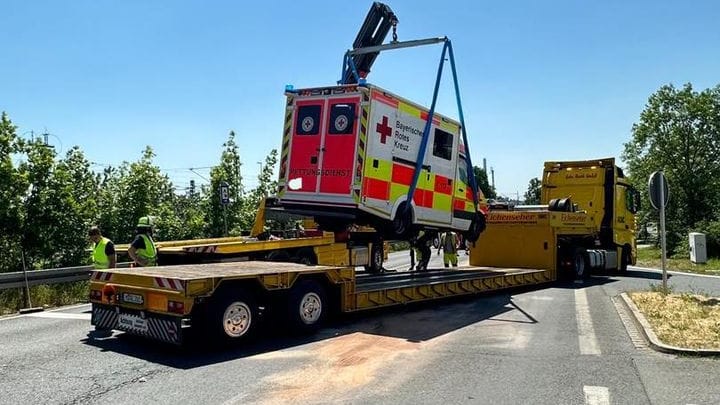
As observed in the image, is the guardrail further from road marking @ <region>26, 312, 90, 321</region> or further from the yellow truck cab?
the yellow truck cab

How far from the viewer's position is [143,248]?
9297 mm

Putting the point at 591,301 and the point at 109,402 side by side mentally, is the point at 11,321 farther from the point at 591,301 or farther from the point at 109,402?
the point at 591,301

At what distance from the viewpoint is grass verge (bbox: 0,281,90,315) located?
1085 cm

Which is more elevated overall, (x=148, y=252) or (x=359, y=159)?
(x=359, y=159)

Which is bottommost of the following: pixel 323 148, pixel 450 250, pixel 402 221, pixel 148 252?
pixel 148 252

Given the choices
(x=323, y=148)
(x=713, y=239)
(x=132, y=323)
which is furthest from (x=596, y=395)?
(x=713, y=239)

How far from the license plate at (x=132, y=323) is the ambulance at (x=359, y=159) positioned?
3.80m

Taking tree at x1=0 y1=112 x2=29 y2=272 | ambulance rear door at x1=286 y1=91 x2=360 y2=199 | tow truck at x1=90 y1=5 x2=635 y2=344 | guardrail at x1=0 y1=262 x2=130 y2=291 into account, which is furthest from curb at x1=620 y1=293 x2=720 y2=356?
tree at x1=0 y1=112 x2=29 y2=272

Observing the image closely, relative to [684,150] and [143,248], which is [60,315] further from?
[684,150]

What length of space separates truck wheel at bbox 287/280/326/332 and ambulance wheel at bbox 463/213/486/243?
5531 mm

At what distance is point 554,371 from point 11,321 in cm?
817

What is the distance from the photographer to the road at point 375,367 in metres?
5.17

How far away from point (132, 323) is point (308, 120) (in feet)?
15.0

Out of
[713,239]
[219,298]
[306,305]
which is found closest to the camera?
[219,298]
